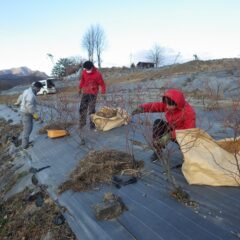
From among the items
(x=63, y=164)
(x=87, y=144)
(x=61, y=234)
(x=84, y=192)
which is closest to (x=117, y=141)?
(x=87, y=144)

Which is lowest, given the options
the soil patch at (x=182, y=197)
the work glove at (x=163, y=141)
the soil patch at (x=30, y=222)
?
the soil patch at (x=30, y=222)

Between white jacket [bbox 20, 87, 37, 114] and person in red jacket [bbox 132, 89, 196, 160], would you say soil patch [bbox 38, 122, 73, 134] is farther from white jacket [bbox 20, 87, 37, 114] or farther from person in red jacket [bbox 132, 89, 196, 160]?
person in red jacket [bbox 132, 89, 196, 160]

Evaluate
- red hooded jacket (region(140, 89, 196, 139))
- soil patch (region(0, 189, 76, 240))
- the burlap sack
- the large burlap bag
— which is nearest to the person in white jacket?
the large burlap bag

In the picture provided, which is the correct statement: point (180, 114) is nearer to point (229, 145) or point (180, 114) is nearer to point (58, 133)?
point (229, 145)

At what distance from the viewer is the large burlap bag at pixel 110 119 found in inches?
253

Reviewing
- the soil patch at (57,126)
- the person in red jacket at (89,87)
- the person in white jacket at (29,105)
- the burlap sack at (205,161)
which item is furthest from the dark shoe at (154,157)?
the soil patch at (57,126)

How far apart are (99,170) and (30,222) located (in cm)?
96

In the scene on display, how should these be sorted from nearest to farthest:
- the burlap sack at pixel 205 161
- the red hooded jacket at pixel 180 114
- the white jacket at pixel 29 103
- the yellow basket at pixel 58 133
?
the burlap sack at pixel 205 161 < the red hooded jacket at pixel 180 114 < the white jacket at pixel 29 103 < the yellow basket at pixel 58 133

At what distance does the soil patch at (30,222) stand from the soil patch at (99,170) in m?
0.35

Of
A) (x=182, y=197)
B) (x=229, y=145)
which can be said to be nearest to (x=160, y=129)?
(x=229, y=145)

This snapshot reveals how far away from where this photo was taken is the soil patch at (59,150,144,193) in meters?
3.83

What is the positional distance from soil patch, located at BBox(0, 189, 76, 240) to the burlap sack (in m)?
1.33

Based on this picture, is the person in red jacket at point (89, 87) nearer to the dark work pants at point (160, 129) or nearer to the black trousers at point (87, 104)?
the black trousers at point (87, 104)

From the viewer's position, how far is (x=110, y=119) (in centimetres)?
641
